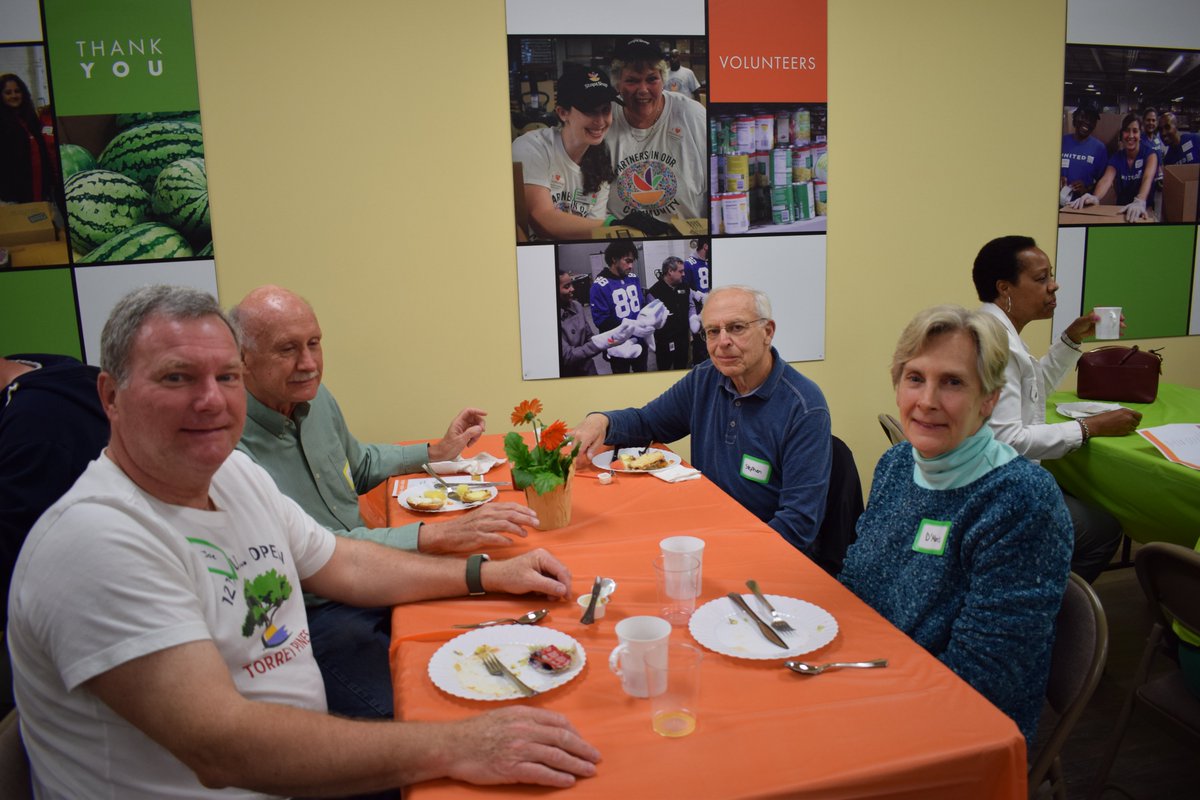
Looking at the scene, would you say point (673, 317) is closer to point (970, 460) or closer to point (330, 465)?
point (330, 465)

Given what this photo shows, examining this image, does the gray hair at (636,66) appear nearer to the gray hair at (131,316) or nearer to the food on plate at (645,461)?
the food on plate at (645,461)

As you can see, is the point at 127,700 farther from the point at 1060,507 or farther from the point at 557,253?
the point at 557,253

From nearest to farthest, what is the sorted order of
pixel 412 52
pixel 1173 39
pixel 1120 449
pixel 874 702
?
pixel 874 702, pixel 1120 449, pixel 412 52, pixel 1173 39

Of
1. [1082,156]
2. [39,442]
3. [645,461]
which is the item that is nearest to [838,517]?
[645,461]

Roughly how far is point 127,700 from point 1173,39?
5.67m

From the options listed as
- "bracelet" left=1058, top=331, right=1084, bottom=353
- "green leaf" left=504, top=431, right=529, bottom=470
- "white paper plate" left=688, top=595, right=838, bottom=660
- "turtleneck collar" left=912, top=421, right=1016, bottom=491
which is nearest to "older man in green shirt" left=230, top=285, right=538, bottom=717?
"green leaf" left=504, top=431, right=529, bottom=470

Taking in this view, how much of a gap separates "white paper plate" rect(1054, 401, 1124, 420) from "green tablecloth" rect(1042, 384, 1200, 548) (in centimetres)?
4

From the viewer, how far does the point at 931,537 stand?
5.12 feet

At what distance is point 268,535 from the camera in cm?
145

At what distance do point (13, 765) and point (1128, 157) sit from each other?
5.37 metres

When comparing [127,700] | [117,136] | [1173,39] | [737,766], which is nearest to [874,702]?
[737,766]

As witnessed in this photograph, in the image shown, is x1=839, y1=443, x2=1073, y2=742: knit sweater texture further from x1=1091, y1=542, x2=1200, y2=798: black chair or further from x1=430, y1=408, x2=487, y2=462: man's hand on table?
x1=430, y1=408, x2=487, y2=462: man's hand on table

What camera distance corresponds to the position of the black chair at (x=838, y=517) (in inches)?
96.8

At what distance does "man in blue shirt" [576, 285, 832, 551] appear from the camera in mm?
2342
